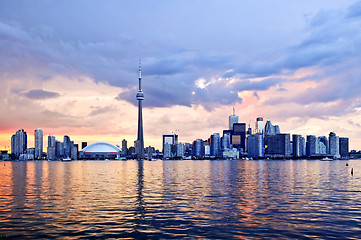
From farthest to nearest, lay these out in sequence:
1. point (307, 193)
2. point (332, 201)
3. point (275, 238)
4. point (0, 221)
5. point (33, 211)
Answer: point (307, 193) → point (332, 201) → point (33, 211) → point (0, 221) → point (275, 238)

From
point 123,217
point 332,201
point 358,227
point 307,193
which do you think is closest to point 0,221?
point 123,217

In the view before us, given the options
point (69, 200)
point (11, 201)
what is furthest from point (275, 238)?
point (11, 201)

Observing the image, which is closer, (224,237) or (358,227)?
(224,237)

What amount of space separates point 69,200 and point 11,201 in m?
10.3

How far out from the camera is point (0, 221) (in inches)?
1748

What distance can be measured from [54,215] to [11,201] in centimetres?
1942

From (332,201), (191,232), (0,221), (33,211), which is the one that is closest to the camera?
(191,232)

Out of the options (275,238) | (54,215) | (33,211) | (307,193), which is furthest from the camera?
(307,193)

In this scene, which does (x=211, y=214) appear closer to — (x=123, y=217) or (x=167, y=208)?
(x=167, y=208)

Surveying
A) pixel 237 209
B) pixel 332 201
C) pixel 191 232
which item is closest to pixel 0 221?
pixel 191 232

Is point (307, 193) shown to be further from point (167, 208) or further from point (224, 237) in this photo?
point (224, 237)

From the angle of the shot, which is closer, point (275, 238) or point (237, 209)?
point (275, 238)

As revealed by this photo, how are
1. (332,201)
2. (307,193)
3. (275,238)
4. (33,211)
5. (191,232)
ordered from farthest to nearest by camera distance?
(307,193), (332,201), (33,211), (191,232), (275,238)

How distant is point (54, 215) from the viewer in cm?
4784
